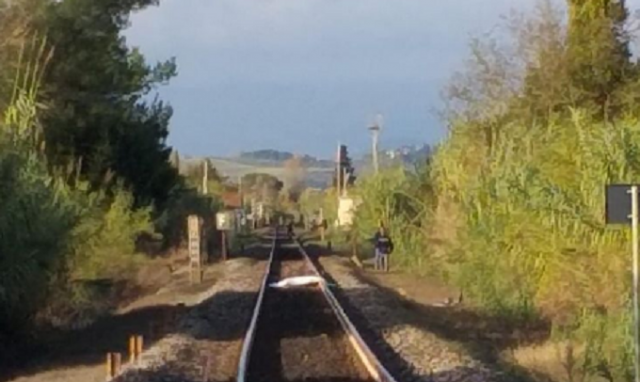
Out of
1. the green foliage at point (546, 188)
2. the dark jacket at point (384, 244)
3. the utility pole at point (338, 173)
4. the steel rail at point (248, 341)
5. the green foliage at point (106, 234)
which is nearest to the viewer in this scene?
the steel rail at point (248, 341)

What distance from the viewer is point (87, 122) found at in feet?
179

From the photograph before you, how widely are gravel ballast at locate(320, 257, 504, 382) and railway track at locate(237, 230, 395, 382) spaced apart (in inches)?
14.2

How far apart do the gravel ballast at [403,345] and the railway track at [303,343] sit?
0.36 meters

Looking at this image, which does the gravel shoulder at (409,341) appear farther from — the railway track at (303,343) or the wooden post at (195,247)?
the wooden post at (195,247)

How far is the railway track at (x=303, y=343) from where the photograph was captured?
2183 cm

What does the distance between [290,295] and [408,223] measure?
1999cm

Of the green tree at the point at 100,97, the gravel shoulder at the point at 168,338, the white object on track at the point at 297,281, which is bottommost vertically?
the gravel shoulder at the point at 168,338

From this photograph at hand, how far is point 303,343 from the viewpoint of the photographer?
27078 mm

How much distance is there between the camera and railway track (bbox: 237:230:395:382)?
21828mm

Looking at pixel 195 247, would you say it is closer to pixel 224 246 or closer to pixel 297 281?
pixel 297 281

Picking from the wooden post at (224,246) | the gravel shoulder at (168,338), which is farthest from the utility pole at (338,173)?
the gravel shoulder at (168,338)

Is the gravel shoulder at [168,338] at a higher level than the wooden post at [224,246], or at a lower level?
lower

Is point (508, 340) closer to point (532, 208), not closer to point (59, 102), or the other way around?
point (532, 208)

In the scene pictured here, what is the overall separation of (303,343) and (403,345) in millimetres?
1866
